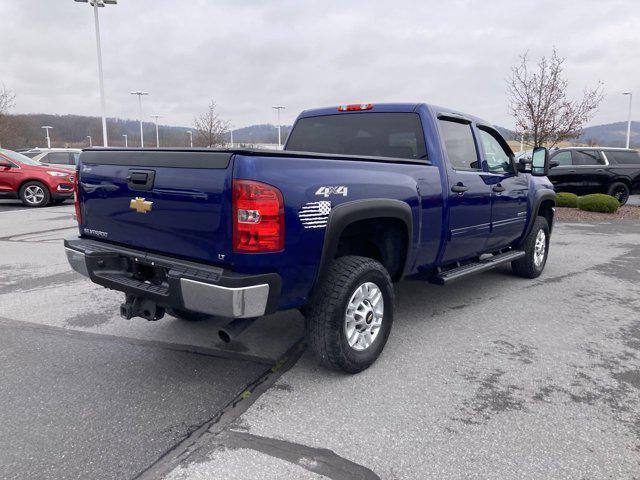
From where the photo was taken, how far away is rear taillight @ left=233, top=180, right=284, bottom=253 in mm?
2559

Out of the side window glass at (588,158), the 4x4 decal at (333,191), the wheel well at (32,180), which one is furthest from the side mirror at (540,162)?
the wheel well at (32,180)

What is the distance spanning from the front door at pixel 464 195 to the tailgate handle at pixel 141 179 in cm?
235

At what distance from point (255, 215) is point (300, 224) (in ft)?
0.96

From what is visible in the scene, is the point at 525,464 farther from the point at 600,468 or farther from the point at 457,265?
the point at 457,265

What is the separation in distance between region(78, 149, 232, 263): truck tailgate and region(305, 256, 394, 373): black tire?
0.77 meters

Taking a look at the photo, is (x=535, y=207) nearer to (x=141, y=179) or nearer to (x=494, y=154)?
(x=494, y=154)

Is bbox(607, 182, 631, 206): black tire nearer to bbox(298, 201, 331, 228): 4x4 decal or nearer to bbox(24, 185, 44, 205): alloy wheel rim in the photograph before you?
bbox(298, 201, 331, 228): 4x4 decal

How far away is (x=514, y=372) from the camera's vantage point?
3414 mm

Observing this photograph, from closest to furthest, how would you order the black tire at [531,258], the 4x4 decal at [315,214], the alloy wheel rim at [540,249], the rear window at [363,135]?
the 4x4 decal at [315,214] → the rear window at [363,135] → the black tire at [531,258] → the alloy wheel rim at [540,249]

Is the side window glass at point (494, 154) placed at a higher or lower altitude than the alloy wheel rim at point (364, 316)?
higher

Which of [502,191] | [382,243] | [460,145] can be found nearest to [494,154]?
[502,191]

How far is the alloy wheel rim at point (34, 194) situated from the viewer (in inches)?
545

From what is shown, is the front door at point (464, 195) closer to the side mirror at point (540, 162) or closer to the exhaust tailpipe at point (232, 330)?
the side mirror at point (540, 162)

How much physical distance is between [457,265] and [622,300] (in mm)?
2028
